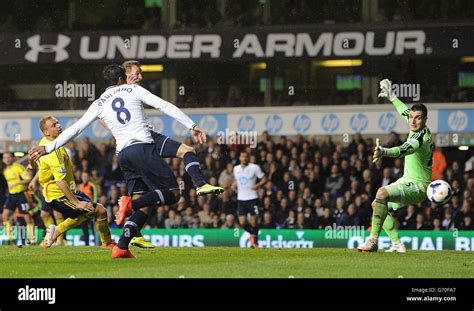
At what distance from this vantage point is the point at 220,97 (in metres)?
28.1

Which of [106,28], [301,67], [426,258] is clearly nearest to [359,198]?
[301,67]

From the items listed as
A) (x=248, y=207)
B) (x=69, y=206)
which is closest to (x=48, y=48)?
(x=248, y=207)

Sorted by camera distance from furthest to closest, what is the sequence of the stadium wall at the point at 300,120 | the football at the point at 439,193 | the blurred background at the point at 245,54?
the blurred background at the point at 245,54
the stadium wall at the point at 300,120
the football at the point at 439,193

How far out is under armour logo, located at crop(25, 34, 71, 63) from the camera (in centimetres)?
2861

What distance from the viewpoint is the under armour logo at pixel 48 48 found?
93.9ft

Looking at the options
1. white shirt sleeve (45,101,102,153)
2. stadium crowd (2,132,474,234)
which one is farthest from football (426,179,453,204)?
stadium crowd (2,132,474,234)

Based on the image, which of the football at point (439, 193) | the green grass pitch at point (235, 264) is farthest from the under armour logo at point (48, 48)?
the football at point (439, 193)

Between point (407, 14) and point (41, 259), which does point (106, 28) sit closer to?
point (407, 14)

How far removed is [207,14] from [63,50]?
3915 millimetres

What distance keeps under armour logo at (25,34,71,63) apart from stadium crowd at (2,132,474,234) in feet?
9.30

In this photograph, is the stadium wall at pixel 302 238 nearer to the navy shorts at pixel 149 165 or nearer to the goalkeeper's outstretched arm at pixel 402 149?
the goalkeeper's outstretched arm at pixel 402 149

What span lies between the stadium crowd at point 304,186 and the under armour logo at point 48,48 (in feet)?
9.30

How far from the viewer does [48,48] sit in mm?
28688

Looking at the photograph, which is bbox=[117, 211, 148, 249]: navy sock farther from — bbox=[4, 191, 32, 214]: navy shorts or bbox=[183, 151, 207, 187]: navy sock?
bbox=[4, 191, 32, 214]: navy shorts
